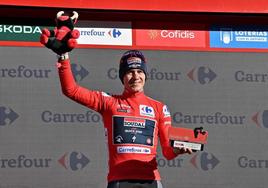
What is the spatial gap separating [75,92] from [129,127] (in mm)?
371

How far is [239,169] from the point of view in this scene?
6797 mm

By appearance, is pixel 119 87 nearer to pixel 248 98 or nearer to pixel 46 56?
pixel 46 56

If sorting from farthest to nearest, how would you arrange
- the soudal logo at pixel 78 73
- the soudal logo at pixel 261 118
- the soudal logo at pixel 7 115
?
the soudal logo at pixel 261 118 < the soudal logo at pixel 78 73 < the soudal logo at pixel 7 115

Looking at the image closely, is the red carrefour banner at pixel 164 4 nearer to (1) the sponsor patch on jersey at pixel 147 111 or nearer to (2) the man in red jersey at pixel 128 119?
(2) the man in red jersey at pixel 128 119

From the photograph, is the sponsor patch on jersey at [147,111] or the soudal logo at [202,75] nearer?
the sponsor patch on jersey at [147,111]

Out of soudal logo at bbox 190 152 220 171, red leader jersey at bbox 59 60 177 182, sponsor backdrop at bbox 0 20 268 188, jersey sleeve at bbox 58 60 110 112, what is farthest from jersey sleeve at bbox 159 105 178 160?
soudal logo at bbox 190 152 220 171

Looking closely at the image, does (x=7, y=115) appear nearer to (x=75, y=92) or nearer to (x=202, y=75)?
(x=202, y=75)

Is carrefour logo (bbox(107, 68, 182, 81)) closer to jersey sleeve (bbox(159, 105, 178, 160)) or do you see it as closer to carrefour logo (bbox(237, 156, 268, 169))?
carrefour logo (bbox(237, 156, 268, 169))

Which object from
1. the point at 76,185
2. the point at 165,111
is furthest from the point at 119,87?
the point at 165,111

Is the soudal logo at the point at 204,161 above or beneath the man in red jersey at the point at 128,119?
beneath

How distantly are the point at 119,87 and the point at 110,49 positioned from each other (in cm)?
38

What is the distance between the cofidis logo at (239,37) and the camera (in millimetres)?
6938

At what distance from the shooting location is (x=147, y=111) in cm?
408

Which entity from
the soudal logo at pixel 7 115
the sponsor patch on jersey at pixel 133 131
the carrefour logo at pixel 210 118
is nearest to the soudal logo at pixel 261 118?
the carrefour logo at pixel 210 118
